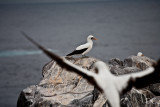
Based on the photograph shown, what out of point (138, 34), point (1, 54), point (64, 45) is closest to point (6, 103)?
point (1, 54)

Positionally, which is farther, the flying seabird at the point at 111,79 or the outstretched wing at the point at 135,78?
the outstretched wing at the point at 135,78

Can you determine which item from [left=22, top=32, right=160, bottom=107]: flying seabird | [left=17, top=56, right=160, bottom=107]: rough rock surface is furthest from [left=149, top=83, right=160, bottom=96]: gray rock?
[left=22, top=32, right=160, bottom=107]: flying seabird

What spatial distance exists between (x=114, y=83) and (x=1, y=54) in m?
30.4

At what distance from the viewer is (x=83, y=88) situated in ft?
33.0

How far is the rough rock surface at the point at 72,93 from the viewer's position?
9570mm

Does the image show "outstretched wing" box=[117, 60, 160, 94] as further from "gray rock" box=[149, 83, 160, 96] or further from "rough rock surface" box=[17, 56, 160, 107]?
"gray rock" box=[149, 83, 160, 96]

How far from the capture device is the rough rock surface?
9.57 meters

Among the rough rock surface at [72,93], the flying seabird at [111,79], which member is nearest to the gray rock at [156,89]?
the rough rock surface at [72,93]

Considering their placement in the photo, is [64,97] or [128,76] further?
[64,97]

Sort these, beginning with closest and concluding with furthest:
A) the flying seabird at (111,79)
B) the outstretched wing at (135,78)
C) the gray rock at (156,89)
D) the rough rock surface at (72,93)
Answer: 1. the flying seabird at (111,79)
2. the outstretched wing at (135,78)
3. the rough rock surface at (72,93)
4. the gray rock at (156,89)

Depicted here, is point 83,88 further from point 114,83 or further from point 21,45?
point 21,45

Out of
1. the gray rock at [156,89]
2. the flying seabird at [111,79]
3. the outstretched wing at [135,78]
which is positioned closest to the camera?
the flying seabird at [111,79]

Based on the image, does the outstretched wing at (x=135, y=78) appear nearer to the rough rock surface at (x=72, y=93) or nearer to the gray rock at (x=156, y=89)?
the rough rock surface at (x=72, y=93)

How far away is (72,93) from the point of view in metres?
9.93
